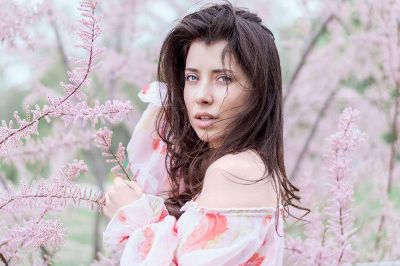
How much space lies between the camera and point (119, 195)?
4.61ft

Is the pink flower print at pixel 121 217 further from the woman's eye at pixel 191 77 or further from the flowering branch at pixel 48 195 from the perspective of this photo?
the woman's eye at pixel 191 77

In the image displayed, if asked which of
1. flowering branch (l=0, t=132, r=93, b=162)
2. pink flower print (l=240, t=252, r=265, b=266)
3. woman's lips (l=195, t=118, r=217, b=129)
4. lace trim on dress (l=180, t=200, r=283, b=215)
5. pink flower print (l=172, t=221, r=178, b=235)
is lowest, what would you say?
pink flower print (l=240, t=252, r=265, b=266)

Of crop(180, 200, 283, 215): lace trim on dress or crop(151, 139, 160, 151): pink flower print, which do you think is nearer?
crop(180, 200, 283, 215): lace trim on dress

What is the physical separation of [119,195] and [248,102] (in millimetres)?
313

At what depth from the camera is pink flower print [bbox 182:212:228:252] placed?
1230 mm

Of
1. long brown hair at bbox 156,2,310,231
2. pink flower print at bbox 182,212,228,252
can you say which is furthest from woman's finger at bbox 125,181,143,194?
pink flower print at bbox 182,212,228,252

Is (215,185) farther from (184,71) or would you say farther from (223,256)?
(184,71)

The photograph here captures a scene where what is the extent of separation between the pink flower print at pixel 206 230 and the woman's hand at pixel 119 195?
0.65ft

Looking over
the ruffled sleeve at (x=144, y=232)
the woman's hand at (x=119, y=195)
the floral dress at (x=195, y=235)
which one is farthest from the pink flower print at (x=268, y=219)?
the woman's hand at (x=119, y=195)

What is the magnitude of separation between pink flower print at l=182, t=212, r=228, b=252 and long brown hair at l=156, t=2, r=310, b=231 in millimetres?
129

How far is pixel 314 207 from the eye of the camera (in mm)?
1777

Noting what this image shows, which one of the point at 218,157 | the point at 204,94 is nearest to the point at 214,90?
the point at 204,94

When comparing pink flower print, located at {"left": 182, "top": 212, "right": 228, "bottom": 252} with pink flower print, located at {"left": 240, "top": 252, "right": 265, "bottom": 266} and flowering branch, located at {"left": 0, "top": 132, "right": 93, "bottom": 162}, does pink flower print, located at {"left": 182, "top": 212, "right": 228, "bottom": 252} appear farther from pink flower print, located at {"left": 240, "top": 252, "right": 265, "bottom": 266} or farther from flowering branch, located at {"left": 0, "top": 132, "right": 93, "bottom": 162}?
flowering branch, located at {"left": 0, "top": 132, "right": 93, "bottom": 162}

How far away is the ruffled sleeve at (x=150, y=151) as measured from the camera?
1.60 metres
